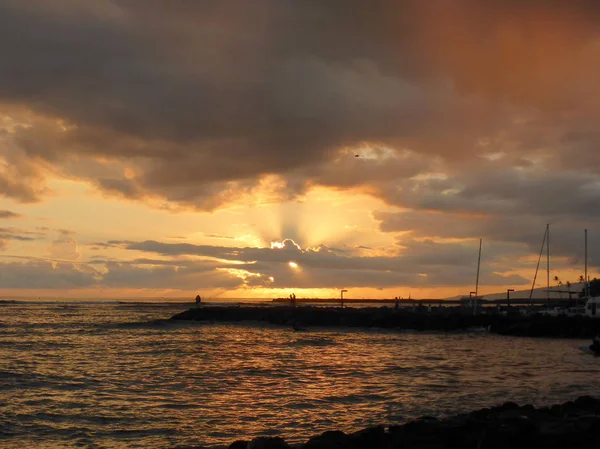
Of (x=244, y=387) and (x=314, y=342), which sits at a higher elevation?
(x=244, y=387)

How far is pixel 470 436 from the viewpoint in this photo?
45.8ft

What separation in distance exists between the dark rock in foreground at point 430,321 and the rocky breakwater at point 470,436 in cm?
4634

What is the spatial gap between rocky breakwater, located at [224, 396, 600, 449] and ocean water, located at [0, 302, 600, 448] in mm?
2991

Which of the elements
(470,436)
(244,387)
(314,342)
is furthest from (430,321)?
(470,436)

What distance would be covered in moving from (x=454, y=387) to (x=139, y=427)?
13511mm

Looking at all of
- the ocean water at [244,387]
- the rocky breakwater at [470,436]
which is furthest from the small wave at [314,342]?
the rocky breakwater at [470,436]

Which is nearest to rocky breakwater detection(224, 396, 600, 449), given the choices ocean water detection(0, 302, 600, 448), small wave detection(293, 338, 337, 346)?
ocean water detection(0, 302, 600, 448)

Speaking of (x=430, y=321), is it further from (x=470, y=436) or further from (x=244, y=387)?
(x=470, y=436)

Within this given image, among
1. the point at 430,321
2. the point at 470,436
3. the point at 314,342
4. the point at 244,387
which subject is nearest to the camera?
the point at 470,436

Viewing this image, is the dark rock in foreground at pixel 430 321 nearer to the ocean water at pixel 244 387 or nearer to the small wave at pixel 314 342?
the ocean water at pixel 244 387

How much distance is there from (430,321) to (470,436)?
196 ft

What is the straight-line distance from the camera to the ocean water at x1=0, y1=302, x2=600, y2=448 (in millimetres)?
17938

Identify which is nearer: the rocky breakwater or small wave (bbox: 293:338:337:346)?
the rocky breakwater

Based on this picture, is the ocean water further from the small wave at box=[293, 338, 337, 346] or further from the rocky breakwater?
the small wave at box=[293, 338, 337, 346]
